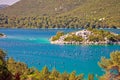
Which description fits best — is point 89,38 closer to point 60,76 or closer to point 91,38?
point 91,38

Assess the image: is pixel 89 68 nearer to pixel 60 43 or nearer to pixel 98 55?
pixel 98 55

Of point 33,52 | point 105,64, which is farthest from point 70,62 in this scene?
point 105,64

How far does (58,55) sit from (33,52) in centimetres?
1659

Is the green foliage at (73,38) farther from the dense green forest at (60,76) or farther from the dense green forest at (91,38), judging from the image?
the dense green forest at (60,76)

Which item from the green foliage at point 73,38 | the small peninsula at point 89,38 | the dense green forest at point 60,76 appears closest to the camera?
the dense green forest at point 60,76

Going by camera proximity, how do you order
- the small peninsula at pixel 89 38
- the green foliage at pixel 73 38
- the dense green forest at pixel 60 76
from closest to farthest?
the dense green forest at pixel 60 76
the small peninsula at pixel 89 38
the green foliage at pixel 73 38

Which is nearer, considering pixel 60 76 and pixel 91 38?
pixel 60 76

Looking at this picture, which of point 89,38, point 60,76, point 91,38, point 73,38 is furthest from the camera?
point 73,38

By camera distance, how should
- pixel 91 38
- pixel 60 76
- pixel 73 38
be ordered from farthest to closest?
pixel 73 38 < pixel 91 38 < pixel 60 76

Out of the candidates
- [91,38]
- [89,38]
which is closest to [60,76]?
[91,38]

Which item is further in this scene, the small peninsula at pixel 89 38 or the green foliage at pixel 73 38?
the green foliage at pixel 73 38

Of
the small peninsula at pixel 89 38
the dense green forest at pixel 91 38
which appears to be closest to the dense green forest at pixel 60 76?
the small peninsula at pixel 89 38

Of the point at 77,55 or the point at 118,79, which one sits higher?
the point at 118,79

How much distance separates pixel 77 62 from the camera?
392 ft
